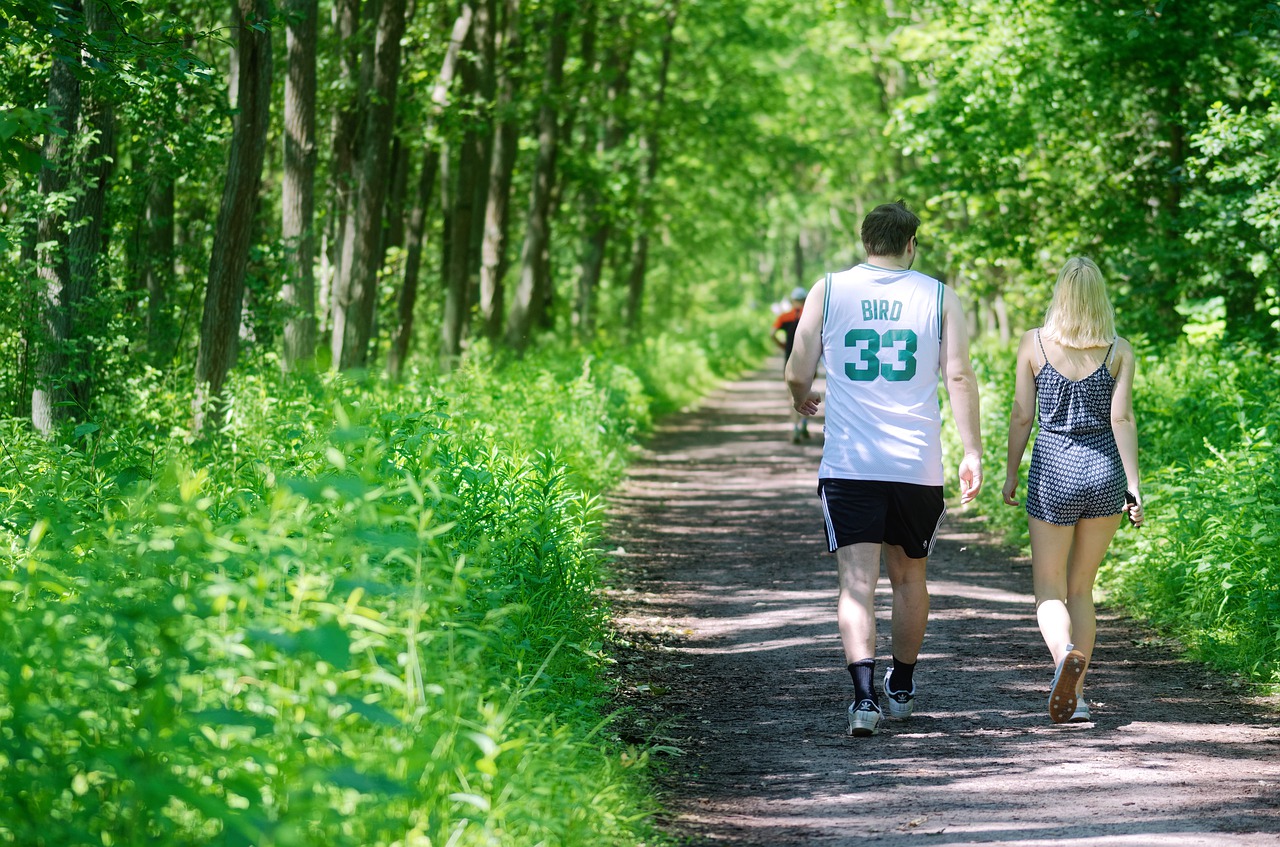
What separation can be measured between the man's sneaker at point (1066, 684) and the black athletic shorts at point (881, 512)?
2.49 feet

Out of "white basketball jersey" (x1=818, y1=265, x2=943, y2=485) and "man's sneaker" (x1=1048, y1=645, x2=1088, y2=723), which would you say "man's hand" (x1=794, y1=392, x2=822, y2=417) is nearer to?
"white basketball jersey" (x1=818, y1=265, x2=943, y2=485)

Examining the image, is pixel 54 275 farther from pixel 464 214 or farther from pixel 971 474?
pixel 464 214

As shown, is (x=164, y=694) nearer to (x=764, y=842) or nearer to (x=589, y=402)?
(x=764, y=842)

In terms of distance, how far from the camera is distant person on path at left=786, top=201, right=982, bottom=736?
5.82 metres

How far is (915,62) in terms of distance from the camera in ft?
66.0

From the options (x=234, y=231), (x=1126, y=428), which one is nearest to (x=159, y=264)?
(x=234, y=231)

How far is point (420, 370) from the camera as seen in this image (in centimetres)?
1678

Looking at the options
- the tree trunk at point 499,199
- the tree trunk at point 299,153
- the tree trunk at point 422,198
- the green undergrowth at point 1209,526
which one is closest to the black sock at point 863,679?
the green undergrowth at point 1209,526

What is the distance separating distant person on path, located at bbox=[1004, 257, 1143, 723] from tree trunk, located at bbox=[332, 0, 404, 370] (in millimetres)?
11039

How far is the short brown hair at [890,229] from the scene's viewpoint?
5.91 metres

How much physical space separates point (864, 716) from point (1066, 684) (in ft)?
2.96

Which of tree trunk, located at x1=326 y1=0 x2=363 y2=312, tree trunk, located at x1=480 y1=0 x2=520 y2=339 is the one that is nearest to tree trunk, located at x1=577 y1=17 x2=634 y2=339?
tree trunk, located at x1=480 y1=0 x2=520 y2=339

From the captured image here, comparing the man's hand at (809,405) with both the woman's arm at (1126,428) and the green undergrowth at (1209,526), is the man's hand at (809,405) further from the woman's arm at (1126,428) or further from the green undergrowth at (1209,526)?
the green undergrowth at (1209,526)

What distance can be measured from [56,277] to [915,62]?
13.4 m
